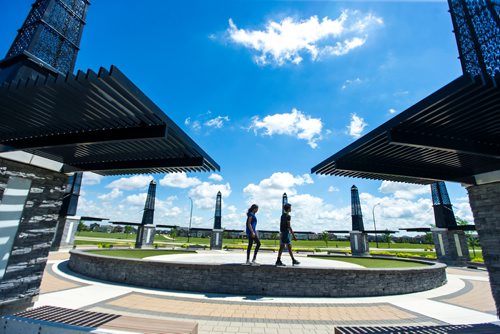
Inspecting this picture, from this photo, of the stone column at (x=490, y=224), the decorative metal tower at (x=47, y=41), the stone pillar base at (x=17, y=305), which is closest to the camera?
the stone pillar base at (x=17, y=305)

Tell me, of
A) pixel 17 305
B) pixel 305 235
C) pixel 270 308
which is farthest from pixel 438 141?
pixel 305 235

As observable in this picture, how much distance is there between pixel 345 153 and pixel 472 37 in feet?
10.2

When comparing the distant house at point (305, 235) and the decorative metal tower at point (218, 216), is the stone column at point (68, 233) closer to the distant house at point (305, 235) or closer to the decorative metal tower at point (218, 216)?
the decorative metal tower at point (218, 216)

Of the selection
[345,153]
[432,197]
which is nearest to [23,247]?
[345,153]

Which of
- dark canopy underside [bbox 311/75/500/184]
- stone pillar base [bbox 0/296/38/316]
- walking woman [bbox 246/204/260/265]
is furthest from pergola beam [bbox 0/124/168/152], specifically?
dark canopy underside [bbox 311/75/500/184]

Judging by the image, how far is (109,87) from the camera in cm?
332

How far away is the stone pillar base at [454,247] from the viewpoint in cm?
1855

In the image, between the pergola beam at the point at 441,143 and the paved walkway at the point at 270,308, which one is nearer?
the pergola beam at the point at 441,143

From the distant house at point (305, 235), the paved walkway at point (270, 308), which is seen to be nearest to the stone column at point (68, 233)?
the paved walkway at point (270, 308)

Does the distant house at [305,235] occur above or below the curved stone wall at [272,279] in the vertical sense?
above

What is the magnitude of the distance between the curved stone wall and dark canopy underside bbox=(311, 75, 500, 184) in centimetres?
324

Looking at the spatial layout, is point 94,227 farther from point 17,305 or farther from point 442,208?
point 442,208

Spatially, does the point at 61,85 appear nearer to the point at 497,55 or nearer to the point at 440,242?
the point at 497,55

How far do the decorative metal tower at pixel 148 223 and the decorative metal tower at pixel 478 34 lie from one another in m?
25.8
